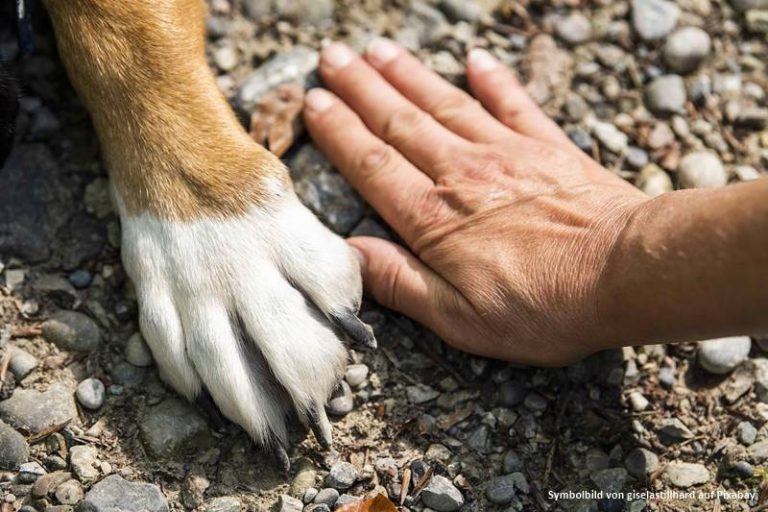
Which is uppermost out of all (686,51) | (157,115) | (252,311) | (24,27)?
(24,27)

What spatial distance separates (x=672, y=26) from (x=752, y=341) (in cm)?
138

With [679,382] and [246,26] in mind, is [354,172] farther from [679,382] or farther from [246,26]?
[679,382]

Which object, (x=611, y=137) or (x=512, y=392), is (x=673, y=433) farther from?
(x=611, y=137)

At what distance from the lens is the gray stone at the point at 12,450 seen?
8.45 ft

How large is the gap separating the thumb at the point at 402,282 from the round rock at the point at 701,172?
3.66 feet

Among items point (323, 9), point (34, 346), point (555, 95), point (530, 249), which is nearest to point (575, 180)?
point (530, 249)

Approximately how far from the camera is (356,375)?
282 centimetres

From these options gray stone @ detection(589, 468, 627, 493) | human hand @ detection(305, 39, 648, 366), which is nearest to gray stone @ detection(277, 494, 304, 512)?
human hand @ detection(305, 39, 648, 366)

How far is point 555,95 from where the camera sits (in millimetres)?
3467

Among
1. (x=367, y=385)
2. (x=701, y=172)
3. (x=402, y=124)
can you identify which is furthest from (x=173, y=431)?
(x=701, y=172)

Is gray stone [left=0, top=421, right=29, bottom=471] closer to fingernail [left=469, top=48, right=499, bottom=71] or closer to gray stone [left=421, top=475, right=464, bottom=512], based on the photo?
gray stone [left=421, top=475, right=464, bottom=512]

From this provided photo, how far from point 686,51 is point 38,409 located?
2.73 metres

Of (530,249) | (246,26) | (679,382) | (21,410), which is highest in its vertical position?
(246,26)

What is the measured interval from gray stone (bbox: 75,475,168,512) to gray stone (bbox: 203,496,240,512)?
12cm
